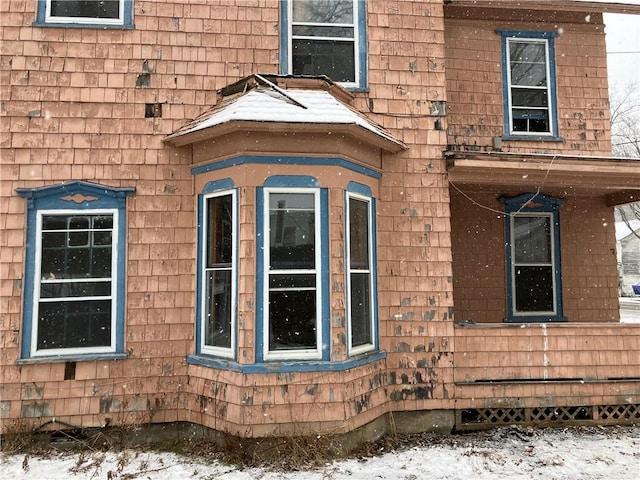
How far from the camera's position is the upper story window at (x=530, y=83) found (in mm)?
7996

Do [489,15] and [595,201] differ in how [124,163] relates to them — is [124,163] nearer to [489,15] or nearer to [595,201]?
[489,15]

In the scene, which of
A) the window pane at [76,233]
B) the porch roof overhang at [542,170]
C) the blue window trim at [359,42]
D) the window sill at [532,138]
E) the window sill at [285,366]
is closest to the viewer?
the window sill at [285,366]

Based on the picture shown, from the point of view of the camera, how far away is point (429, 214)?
6098mm

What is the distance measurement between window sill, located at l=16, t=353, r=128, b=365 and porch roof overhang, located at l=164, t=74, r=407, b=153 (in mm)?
2646

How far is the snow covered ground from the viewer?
462 cm

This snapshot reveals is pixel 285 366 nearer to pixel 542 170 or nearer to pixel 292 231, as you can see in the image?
pixel 292 231

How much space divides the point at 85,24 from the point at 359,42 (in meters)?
3.48

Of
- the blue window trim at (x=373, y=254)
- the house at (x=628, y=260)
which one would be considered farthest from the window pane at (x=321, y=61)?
the house at (x=628, y=260)

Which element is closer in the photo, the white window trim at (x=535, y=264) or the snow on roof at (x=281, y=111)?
the snow on roof at (x=281, y=111)

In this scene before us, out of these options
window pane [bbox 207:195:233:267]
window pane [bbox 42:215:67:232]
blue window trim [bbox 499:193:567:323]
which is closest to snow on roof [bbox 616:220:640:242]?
blue window trim [bbox 499:193:567:323]

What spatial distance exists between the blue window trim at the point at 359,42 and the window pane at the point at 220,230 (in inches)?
76.8

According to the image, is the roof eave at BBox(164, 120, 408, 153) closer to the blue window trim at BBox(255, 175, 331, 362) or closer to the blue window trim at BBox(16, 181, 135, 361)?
the blue window trim at BBox(255, 175, 331, 362)

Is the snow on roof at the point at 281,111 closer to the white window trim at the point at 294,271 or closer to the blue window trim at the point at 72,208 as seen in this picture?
the white window trim at the point at 294,271

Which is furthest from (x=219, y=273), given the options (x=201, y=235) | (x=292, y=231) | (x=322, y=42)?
(x=322, y=42)
